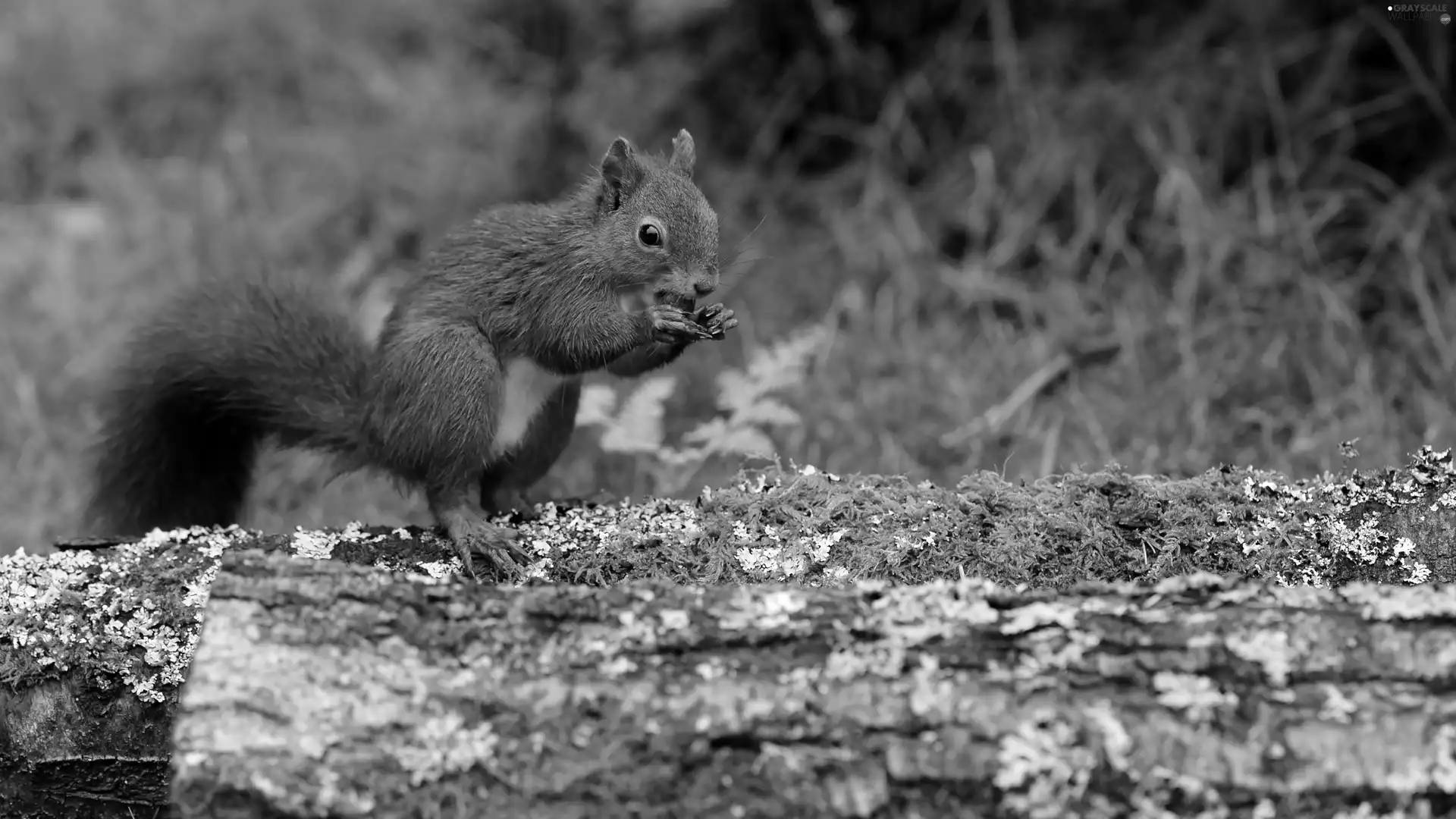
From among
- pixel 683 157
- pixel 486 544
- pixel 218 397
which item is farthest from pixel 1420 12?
pixel 218 397

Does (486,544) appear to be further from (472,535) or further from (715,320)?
(715,320)

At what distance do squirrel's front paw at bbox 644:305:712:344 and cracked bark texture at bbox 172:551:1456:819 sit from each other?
0.86 metres

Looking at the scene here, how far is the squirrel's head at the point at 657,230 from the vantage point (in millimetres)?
2541

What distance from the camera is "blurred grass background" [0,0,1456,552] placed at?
3.66 meters

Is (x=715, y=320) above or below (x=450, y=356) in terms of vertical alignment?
above

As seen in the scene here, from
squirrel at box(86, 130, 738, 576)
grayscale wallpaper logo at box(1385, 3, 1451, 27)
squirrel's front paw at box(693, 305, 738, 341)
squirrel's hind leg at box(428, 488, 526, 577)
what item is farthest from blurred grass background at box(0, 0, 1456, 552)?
squirrel's front paw at box(693, 305, 738, 341)

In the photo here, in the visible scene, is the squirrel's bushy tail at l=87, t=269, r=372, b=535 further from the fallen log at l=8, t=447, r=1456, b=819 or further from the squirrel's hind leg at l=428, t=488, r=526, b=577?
the fallen log at l=8, t=447, r=1456, b=819

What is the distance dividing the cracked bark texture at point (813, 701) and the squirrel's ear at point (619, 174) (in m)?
1.14

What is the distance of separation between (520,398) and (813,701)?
1.20 m

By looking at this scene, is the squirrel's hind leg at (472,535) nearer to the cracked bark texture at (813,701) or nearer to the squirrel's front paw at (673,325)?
the squirrel's front paw at (673,325)

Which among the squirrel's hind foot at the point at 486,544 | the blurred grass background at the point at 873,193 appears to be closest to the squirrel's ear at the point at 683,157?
the squirrel's hind foot at the point at 486,544

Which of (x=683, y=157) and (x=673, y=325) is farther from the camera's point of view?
(x=683, y=157)

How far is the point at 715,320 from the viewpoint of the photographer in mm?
2451

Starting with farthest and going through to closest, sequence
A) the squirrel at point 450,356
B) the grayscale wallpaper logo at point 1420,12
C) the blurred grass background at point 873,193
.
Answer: the grayscale wallpaper logo at point 1420,12
the blurred grass background at point 873,193
the squirrel at point 450,356
